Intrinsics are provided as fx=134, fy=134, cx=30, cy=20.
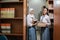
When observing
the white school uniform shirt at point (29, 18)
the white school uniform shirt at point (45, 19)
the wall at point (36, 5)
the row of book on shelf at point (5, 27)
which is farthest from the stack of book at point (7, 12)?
the white school uniform shirt at point (45, 19)

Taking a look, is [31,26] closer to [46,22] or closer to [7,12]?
[46,22]

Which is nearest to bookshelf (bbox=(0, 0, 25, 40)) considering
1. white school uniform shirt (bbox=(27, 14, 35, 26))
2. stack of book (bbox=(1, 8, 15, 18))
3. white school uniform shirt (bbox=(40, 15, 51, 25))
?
stack of book (bbox=(1, 8, 15, 18))

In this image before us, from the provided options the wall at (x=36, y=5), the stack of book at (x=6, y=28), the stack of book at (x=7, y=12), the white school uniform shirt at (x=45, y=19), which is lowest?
the stack of book at (x=6, y=28)

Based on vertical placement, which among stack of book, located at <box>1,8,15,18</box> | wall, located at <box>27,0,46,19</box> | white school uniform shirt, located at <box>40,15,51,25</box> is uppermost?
wall, located at <box>27,0,46,19</box>

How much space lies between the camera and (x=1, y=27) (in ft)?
12.2

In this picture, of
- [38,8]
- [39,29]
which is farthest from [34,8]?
[39,29]

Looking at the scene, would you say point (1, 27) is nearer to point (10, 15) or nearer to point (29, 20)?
point (10, 15)

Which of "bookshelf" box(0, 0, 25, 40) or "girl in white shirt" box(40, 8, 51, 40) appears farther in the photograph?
"girl in white shirt" box(40, 8, 51, 40)

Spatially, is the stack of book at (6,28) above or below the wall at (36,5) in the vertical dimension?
below

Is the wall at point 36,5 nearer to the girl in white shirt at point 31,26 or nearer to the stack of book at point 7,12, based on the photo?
the girl in white shirt at point 31,26

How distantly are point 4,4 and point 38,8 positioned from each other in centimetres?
100

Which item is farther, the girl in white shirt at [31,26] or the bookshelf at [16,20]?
the girl in white shirt at [31,26]

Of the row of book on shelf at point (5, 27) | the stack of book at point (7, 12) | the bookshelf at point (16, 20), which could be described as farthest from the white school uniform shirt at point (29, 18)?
the row of book on shelf at point (5, 27)

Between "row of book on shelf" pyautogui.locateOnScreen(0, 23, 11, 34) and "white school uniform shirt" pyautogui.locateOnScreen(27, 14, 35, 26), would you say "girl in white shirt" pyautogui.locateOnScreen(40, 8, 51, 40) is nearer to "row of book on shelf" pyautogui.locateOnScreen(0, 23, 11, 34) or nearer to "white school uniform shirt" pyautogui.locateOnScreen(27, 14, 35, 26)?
"white school uniform shirt" pyautogui.locateOnScreen(27, 14, 35, 26)
